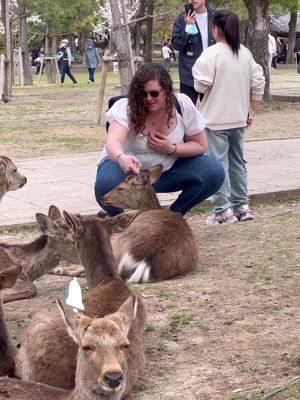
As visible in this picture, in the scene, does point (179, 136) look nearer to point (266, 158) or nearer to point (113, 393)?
point (113, 393)

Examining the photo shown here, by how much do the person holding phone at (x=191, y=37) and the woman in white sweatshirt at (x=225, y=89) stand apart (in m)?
2.00

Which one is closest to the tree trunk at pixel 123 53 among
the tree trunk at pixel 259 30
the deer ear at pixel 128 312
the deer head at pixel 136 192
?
the tree trunk at pixel 259 30

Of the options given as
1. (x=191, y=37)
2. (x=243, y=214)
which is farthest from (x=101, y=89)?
(x=243, y=214)

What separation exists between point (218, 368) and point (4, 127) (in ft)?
43.8

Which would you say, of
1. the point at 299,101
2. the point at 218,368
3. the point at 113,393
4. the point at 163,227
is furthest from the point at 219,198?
the point at 299,101

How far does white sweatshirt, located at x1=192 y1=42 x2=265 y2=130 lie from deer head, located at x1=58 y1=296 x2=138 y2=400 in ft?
15.8

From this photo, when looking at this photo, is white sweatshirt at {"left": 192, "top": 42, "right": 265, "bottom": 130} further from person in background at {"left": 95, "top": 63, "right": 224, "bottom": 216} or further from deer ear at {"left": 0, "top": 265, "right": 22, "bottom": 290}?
deer ear at {"left": 0, "top": 265, "right": 22, "bottom": 290}

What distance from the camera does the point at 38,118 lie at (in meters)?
19.6

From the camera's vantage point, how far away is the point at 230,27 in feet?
27.2

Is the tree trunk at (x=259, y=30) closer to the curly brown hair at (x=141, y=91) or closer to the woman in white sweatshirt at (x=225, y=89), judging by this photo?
the woman in white sweatshirt at (x=225, y=89)

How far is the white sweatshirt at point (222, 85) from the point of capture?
27.3 ft

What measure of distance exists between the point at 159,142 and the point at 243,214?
1739mm

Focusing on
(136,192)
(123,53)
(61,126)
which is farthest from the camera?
(61,126)

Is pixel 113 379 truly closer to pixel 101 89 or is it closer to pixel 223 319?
pixel 223 319
